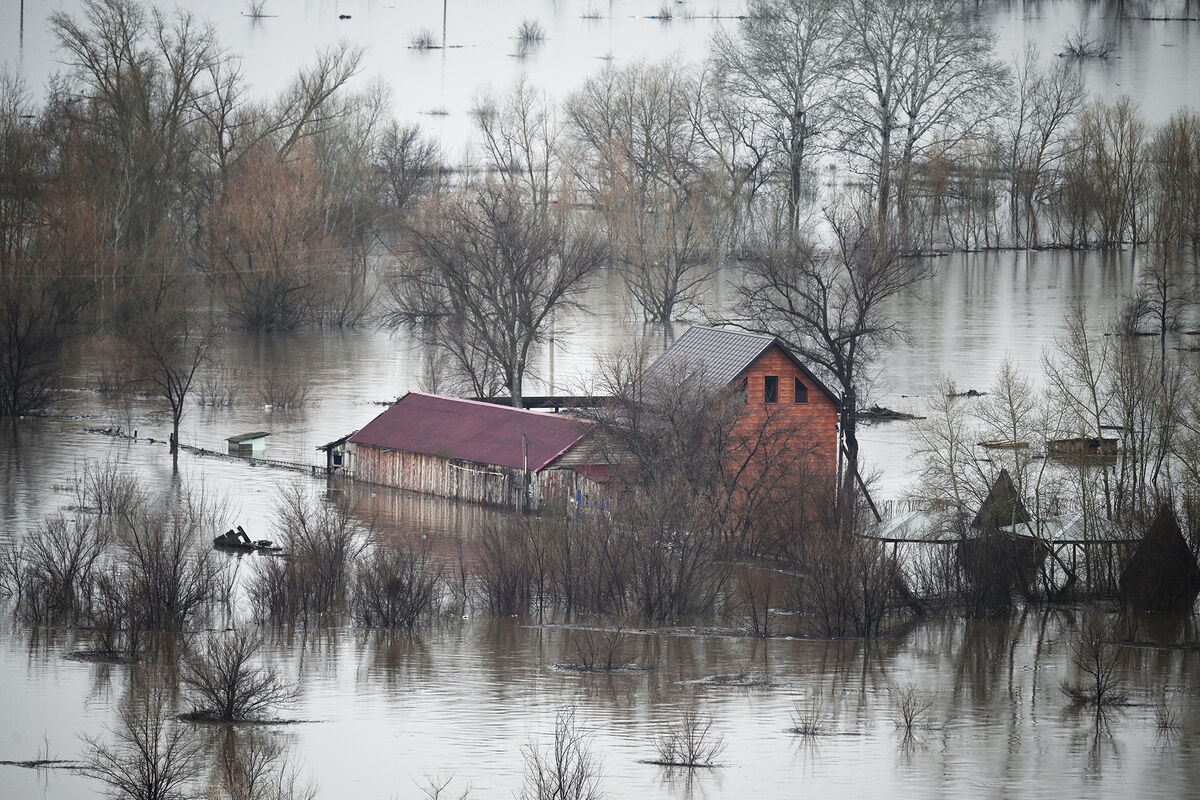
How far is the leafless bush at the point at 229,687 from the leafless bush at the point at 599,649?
15.0ft

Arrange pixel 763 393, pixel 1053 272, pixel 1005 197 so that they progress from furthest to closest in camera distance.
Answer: pixel 1005 197 → pixel 1053 272 → pixel 763 393

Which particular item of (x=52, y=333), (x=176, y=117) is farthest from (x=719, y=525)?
(x=176, y=117)

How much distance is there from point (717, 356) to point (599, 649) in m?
13.1

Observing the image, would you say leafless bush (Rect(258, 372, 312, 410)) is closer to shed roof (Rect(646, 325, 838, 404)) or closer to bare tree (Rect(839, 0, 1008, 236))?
shed roof (Rect(646, 325, 838, 404))

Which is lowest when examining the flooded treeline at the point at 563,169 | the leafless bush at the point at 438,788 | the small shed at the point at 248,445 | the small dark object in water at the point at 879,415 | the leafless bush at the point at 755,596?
the leafless bush at the point at 438,788

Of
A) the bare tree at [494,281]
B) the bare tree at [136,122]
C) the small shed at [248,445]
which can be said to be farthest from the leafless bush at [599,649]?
the bare tree at [136,122]

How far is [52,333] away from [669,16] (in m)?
93.1

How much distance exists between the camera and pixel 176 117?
76.6 m

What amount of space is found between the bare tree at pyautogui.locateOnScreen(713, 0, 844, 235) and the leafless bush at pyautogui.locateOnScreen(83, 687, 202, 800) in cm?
5773

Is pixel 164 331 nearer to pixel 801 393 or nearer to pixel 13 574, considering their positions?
pixel 801 393

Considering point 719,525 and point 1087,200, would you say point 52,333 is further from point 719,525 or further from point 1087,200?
point 1087,200

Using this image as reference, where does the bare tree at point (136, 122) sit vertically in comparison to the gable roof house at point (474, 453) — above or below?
above

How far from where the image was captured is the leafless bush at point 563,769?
1812 centimetres

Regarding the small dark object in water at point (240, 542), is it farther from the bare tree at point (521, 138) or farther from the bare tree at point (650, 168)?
the bare tree at point (521, 138)
